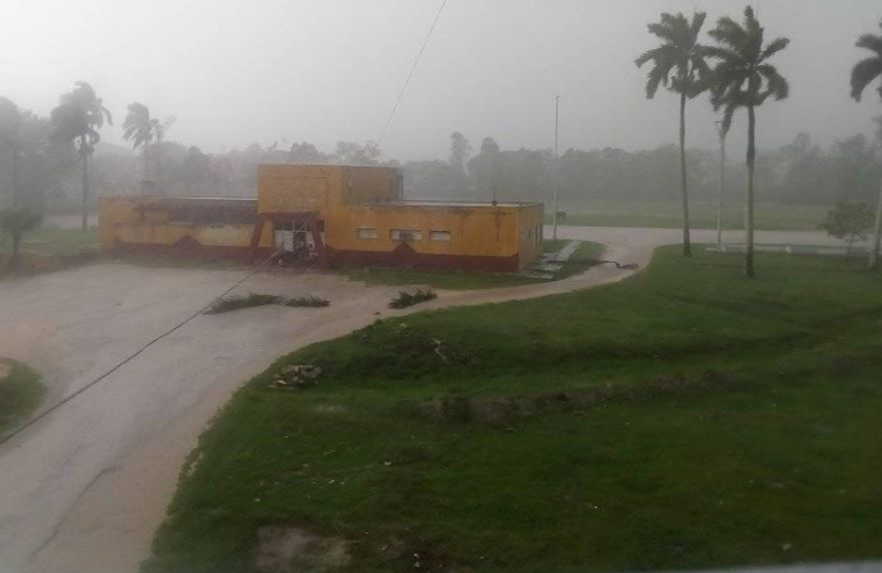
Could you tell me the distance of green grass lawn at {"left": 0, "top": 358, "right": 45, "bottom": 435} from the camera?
1446 cm

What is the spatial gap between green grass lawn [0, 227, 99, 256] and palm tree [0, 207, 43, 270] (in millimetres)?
665

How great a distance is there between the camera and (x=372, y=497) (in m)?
10.7

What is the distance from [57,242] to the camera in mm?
33219

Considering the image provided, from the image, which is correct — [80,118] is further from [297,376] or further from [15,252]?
[297,376]

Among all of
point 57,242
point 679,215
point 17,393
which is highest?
point 679,215

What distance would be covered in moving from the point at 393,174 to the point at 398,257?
6864 mm

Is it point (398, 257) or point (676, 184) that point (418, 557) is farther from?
point (676, 184)

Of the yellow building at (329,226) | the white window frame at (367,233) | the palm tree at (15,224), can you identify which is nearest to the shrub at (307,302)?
the yellow building at (329,226)

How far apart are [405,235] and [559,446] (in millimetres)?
16541

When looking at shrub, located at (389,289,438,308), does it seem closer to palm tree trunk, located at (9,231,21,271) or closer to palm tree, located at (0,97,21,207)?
palm tree trunk, located at (9,231,21,271)

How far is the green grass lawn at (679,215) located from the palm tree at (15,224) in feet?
102

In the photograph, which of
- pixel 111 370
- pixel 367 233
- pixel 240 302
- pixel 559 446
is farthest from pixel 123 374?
pixel 367 233

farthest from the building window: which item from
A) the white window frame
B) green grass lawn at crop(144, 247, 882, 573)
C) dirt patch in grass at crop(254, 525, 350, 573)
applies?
dirt patch in grass at crop(254, 525, 350, 573)

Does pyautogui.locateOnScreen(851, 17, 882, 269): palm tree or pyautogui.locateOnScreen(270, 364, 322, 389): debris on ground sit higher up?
pyautogui.locateOnScreen(851, 17, 882, 269): palm tree
